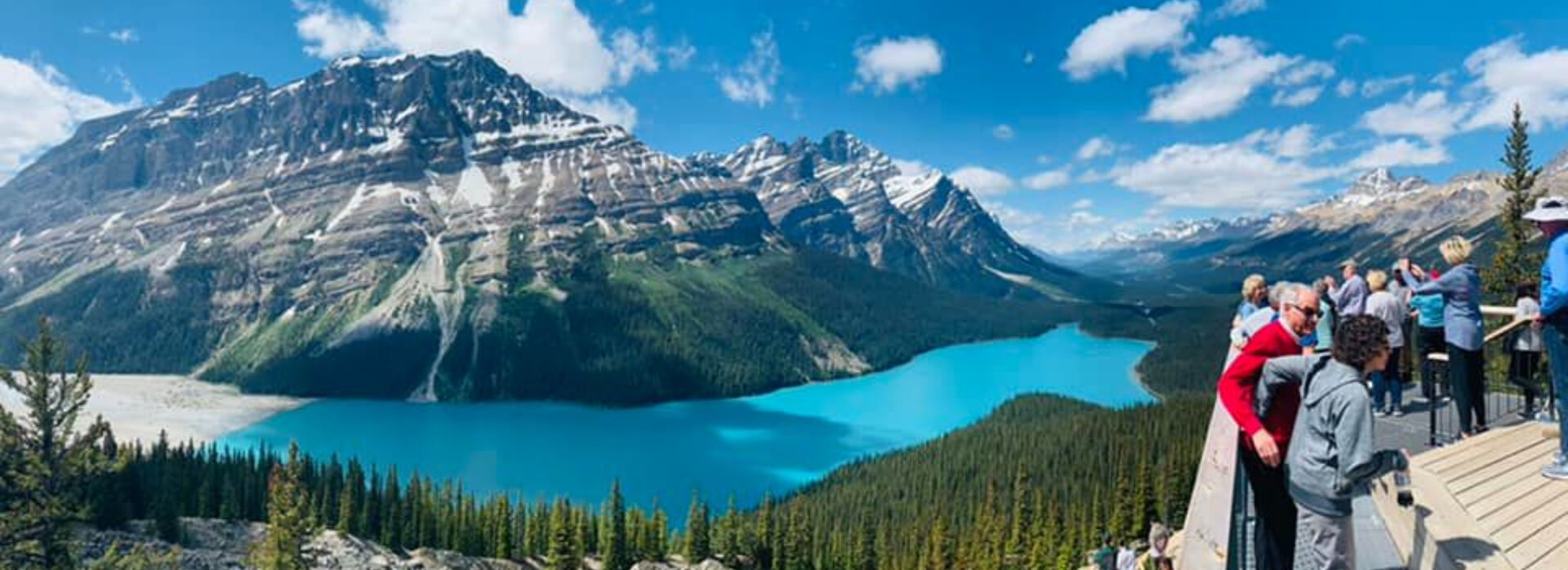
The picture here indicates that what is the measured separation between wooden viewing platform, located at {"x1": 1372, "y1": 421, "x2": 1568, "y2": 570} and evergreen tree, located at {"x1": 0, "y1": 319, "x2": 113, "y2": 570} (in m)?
27.6

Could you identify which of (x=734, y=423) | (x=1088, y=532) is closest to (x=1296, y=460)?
(x=1088, y=532)

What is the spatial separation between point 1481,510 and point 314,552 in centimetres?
5504

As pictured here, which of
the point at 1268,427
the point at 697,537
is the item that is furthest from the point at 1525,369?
the point at 697,537

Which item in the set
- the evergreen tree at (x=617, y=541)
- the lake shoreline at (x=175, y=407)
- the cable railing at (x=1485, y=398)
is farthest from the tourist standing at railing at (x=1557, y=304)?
the lake shoreline at (x=175, y=407)

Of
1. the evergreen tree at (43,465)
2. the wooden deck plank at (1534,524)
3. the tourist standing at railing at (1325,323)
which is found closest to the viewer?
the wooden deck plank at (1534,524)

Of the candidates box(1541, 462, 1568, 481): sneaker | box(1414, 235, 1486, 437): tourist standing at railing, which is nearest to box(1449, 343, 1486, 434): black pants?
box(1414, 235, 1486, 437): tourist standing at railing

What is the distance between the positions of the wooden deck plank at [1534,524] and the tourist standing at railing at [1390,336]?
607 cm

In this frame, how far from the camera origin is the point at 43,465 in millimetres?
20422

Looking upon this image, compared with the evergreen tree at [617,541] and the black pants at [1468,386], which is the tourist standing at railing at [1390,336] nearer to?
the black pants at [1468,386]

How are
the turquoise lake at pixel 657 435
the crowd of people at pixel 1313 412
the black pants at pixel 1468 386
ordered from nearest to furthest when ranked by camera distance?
the crowd of people at pixel 1313 412 < the black pants at pixel 1468 386 < the turquoise lake at pixel 657 435

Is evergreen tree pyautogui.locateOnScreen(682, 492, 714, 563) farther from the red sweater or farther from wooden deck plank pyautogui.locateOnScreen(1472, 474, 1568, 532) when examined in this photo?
the red sweater

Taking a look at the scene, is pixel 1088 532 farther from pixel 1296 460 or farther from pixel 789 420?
pixel 789 420

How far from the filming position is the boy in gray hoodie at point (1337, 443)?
5520 millimetres

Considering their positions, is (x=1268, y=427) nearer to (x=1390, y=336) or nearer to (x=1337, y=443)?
(x=1337, y=443)
